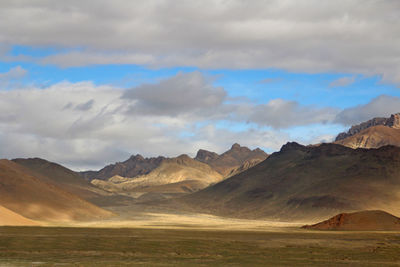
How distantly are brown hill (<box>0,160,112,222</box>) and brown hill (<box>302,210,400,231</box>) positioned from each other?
2291 inches

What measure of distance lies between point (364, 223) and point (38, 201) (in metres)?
72.7

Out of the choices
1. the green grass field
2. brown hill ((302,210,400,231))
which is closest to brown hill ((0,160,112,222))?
brown hill ((302,210,400,231))

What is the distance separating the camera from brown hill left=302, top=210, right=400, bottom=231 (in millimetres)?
105750

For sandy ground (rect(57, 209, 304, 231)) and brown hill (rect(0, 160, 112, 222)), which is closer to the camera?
sandy ground (rect(57, 209, 304, 231))

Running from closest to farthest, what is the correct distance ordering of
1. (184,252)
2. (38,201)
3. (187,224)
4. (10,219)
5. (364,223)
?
(184,252) < (10,219) < (364,223) < (187,224) < (38,201)

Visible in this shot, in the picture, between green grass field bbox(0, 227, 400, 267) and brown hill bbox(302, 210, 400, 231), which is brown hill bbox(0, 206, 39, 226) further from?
brown hill bbox(302, 210, 400, 231)

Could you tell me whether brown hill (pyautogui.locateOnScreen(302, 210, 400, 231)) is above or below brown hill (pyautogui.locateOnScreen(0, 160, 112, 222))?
below

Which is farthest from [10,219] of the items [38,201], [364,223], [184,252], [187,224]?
[364,223]

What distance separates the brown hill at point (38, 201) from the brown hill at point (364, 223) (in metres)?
58.2

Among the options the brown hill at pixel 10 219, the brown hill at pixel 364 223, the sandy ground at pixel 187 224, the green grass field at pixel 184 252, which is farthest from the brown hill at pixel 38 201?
the green grass field at pixel 184 252

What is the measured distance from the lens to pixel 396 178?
198875 millimetres

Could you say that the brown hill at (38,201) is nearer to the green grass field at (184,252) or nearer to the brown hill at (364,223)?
the brown hill at (364,223)

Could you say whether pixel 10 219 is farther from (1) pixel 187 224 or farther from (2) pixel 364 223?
(2) pixel 364 223

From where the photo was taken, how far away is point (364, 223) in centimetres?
10744
